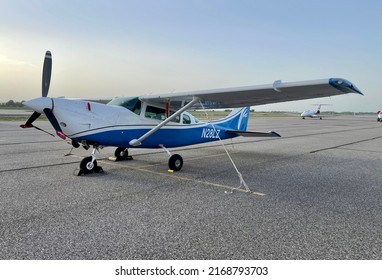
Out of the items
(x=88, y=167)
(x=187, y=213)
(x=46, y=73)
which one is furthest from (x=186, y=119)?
(x=187, y=213)

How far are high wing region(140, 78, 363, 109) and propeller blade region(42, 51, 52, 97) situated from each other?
2.33 m

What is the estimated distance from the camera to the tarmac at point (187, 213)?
10.8 feet

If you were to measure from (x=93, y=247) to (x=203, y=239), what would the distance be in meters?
1.30

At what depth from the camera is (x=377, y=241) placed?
3.60 meters

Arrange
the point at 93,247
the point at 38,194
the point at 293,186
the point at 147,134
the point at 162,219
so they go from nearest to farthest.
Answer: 1. the point at 93,247
2. the point at 162,219
3. the point at 38,194
4. the point at 293,186
5. the point at 147,134

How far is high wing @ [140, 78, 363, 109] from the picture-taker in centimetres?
569

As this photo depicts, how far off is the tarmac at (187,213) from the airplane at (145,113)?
0.81 metres

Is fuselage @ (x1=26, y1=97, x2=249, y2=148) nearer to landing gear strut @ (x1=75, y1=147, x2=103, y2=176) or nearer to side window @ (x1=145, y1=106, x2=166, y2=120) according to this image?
side window @ (x1=145, y1=106, x2=166, y2=120)

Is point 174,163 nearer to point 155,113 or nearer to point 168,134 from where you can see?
point 168,134

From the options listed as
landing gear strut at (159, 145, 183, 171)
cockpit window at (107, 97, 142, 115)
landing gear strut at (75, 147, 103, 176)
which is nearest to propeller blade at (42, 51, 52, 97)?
cockpit window at (107, 97, 142, 115)

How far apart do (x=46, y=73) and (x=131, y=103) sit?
218 centimetres

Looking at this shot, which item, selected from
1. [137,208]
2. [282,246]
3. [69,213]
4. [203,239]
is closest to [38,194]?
[69,213]
